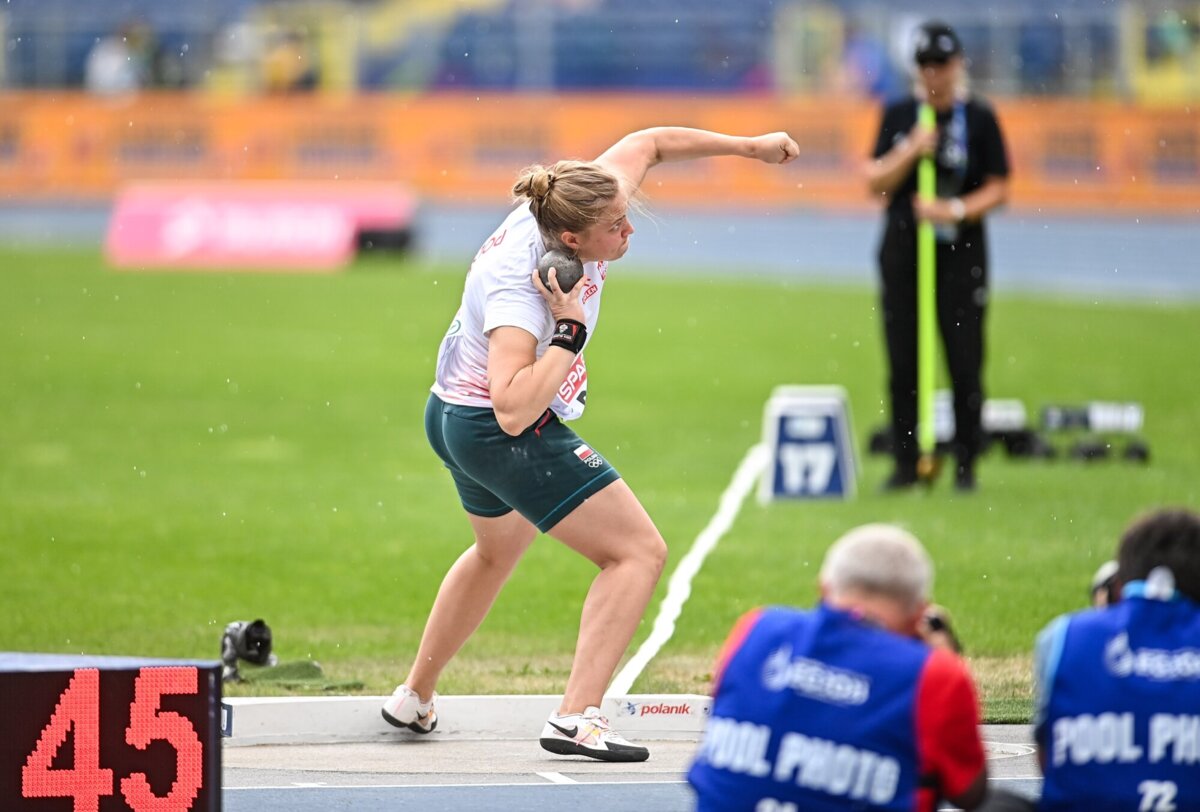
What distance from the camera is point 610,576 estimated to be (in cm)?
570

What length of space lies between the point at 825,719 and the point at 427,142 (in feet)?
102

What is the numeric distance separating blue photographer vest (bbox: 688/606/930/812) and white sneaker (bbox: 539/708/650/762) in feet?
6.21

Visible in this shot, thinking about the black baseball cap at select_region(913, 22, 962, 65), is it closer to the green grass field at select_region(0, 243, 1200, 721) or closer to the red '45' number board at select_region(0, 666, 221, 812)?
the green grass field at select_region(0, 243, 1200, 721)

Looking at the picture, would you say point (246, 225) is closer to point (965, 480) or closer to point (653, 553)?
point (965, 480)

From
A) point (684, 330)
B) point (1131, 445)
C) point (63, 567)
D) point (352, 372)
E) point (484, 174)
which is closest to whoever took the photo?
point (63, 567)

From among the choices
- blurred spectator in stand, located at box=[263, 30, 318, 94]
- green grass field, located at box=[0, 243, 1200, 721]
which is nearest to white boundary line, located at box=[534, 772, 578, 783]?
green grass field, located at box=[0, 243, 1200, 721]

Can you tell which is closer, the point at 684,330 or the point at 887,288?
the point at 887,288

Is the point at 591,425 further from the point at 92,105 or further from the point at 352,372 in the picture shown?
the point at 92,105

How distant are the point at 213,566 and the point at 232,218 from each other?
19.0 m

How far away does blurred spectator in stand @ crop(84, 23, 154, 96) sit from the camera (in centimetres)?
3488

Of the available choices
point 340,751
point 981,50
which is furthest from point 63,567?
point 981,50

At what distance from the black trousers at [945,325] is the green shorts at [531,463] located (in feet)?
18.7

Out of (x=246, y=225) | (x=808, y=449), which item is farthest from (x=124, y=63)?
(x=808, y=449)

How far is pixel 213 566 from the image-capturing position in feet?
31.1
